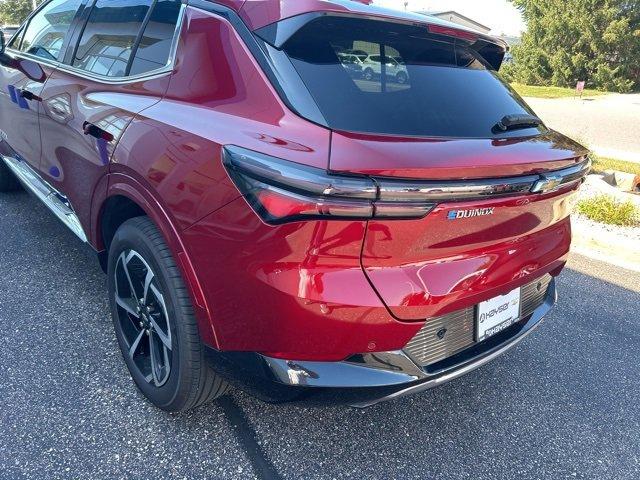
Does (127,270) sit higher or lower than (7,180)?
higher

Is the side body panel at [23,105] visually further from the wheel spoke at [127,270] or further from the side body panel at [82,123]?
the wheel spoke at [127,270]

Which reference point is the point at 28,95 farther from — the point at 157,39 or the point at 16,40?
the point at 157,39

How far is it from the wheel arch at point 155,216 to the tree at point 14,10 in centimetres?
4213

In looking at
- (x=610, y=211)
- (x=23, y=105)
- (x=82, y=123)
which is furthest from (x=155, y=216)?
(x=610, y=211)

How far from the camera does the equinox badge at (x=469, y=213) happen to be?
5.42 ft

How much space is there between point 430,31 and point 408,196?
86 centimetres

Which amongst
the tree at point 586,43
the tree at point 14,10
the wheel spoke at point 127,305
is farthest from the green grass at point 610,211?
the tree at point 14,10

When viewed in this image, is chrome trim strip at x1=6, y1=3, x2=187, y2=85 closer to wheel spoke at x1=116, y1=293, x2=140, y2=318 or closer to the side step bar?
the side step bar

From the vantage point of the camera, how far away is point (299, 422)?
228 cm

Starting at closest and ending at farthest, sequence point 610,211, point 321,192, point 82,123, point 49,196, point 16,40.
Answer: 1. point 321,192
2. point 82,123
3. point 49,196
4. point 16,40
5. point 610,211

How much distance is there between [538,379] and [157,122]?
229cm

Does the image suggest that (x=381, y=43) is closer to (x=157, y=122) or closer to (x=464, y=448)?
(x=157, y=122)

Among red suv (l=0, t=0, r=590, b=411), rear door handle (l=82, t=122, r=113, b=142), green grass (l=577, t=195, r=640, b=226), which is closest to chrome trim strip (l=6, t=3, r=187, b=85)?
red suv (l=0, t=0, r=590, b=411)

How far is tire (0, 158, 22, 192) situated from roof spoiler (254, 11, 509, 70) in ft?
12.6
